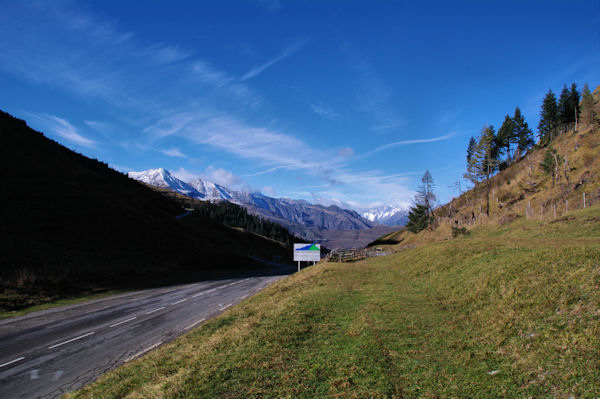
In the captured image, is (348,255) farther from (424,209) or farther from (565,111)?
(565,111)

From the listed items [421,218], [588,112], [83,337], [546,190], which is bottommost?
[83,337]

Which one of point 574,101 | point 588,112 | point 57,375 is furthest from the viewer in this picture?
point 574,101

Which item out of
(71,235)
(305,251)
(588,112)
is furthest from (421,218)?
(71,235)

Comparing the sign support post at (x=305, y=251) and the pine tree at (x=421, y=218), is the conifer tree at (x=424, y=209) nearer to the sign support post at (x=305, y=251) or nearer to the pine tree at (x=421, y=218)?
the pine tree at (x=421, y=218)

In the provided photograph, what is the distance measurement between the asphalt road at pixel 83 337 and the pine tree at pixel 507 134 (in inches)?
4068

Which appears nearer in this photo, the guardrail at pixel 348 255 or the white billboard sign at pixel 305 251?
the white billboard sign at pixel 305 251

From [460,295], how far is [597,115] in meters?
83.7

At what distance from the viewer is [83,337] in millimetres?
13016

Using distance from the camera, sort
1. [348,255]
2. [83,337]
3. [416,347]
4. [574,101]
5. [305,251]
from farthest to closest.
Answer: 1. [574,101]
2. [348,255]
3. [305,251]
4. [83,337]
5. [416,347]

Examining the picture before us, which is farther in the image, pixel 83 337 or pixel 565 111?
pixel 565 111

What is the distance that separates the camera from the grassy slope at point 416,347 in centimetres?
632

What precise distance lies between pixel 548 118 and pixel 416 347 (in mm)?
109623

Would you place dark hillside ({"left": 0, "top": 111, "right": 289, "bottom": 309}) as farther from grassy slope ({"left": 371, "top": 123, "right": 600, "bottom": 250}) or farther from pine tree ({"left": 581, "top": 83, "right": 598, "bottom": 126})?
pine tree ({"left": 581, "top": 83, "right": 598, "bottom": 126})

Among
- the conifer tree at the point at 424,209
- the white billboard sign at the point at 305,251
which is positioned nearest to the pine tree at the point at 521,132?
the conifer tree at the point at 424,209
